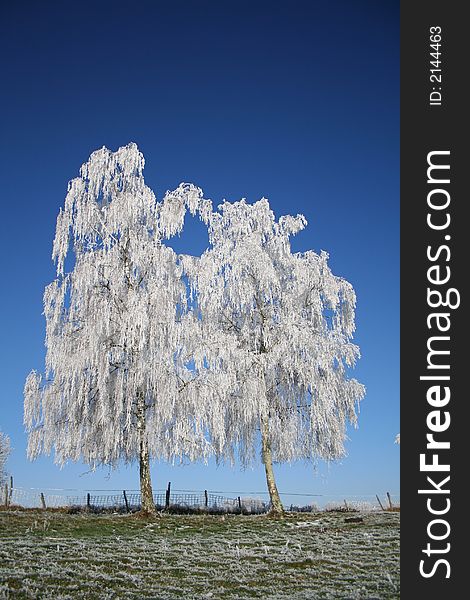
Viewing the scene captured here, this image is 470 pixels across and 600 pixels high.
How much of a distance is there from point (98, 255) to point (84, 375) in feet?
13.7

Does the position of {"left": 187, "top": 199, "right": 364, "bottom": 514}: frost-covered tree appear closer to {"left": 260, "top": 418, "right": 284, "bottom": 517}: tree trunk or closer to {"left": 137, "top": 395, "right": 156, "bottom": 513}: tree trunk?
{"left": 260, "top": 418, "right": 284, "bottom": 517}: tree trunk

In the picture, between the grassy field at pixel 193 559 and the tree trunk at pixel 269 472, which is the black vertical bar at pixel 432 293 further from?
the tree trunk at pixel 269 472

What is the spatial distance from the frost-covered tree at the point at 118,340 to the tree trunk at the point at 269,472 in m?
2.90

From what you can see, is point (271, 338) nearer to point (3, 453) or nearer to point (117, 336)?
point (117, 336)

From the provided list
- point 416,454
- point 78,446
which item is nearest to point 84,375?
point 78,446

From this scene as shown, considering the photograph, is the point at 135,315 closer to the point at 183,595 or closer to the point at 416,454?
the point at 183,595

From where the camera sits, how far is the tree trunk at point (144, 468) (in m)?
19.5

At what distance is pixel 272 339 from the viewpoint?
71.3ft

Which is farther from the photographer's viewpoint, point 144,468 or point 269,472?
point 269,472

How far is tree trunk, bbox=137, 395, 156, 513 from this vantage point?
19500mm

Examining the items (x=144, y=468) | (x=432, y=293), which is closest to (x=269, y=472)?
(x=144, y=468)

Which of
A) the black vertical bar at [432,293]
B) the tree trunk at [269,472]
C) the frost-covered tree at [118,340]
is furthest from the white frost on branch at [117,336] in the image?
the black vertical bar at [432,293]

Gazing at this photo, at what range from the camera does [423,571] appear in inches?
296

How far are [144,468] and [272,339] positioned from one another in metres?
6.33
